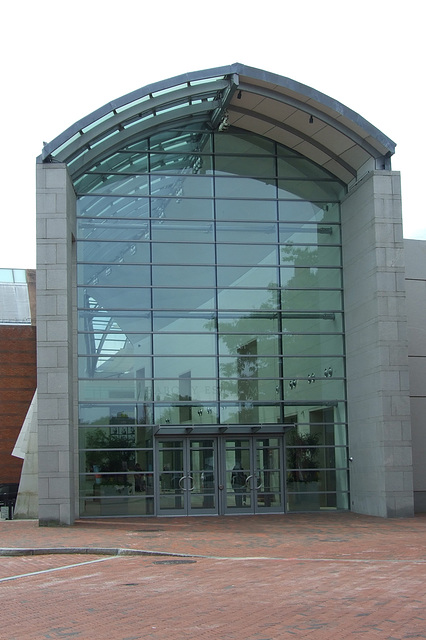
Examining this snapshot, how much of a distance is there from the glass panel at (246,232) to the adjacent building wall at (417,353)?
428cm

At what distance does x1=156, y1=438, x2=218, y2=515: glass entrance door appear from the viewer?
2356 cm

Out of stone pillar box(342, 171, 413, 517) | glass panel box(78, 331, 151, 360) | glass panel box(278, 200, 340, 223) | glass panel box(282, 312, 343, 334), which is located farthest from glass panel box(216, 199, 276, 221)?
glass panel box(78, 331, 151, 360)

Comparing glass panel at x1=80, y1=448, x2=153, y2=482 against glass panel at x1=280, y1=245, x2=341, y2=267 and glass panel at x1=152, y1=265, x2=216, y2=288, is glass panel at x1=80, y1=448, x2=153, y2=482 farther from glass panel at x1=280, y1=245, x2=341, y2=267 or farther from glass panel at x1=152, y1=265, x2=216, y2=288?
glass panel at x1=280, y1=245, x2=341, y2=267

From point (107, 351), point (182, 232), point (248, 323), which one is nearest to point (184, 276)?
point (182, 232)

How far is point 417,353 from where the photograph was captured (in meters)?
25.5

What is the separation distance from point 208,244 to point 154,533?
30.7 feet

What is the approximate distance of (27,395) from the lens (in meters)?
35.1

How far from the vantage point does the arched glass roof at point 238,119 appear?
73.5 ft

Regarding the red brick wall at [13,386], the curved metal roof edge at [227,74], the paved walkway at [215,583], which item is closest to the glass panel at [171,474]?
the paved walkway at [215,583]

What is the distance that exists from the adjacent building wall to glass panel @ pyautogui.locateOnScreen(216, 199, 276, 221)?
14.3 ft

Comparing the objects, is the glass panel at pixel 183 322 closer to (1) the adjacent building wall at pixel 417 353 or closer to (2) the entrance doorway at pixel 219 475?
(2) the entrance doorway at pixel 219 475

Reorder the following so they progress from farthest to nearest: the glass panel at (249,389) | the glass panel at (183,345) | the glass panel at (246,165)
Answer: the glass panel at (246,165) < the glass panel at (249,389) < the glass panel at (183,345)

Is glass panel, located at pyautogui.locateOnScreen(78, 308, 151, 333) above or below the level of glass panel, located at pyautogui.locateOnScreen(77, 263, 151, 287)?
below

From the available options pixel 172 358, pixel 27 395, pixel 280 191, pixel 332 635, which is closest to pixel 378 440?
pixel 172 358
